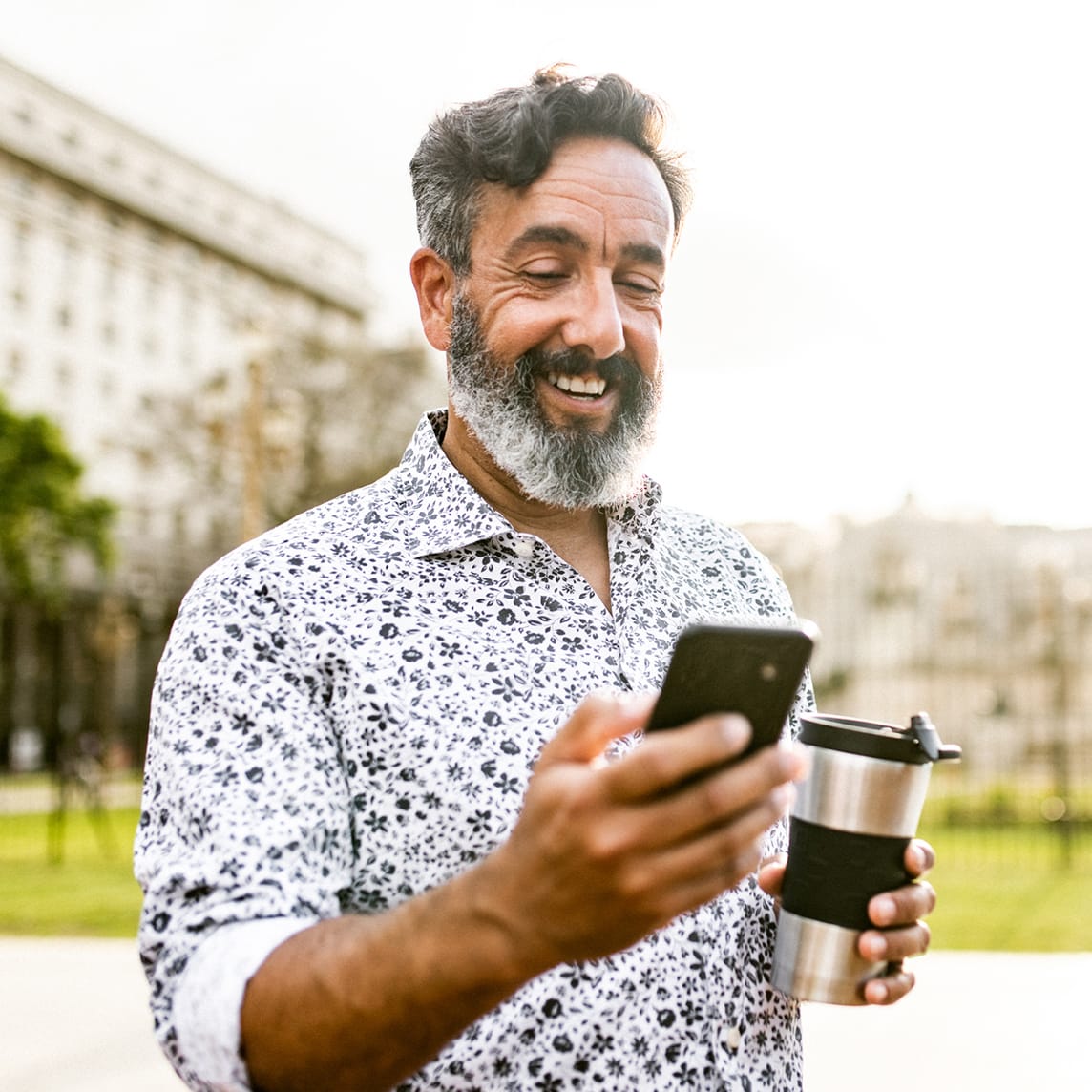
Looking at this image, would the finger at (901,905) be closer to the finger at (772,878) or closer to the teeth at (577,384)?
the finger at (772,878)

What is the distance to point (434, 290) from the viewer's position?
2207 millimetres


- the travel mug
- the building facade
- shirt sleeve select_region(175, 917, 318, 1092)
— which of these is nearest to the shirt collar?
the travel mug

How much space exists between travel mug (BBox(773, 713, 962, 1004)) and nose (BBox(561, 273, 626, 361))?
67 centimetres

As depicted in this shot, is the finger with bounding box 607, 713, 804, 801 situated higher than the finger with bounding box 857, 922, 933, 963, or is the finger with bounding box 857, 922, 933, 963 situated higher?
the finger with bounding box 607, 713, 804, 801

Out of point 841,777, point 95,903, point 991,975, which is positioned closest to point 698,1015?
point 841,777

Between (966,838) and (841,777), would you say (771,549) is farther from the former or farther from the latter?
(841,777)

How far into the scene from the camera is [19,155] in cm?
3600

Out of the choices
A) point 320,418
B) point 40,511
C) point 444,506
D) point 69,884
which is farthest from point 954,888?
point 40,511

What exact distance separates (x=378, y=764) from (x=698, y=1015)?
0.57 m

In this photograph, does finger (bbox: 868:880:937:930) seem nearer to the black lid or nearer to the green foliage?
the black lid

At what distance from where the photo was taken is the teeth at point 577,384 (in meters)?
1.99

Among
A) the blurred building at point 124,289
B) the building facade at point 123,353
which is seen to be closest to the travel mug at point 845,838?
the building facade at point 123,353

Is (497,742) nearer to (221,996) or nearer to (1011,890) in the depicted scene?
(221,996)

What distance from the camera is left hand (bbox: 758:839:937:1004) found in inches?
64.7
